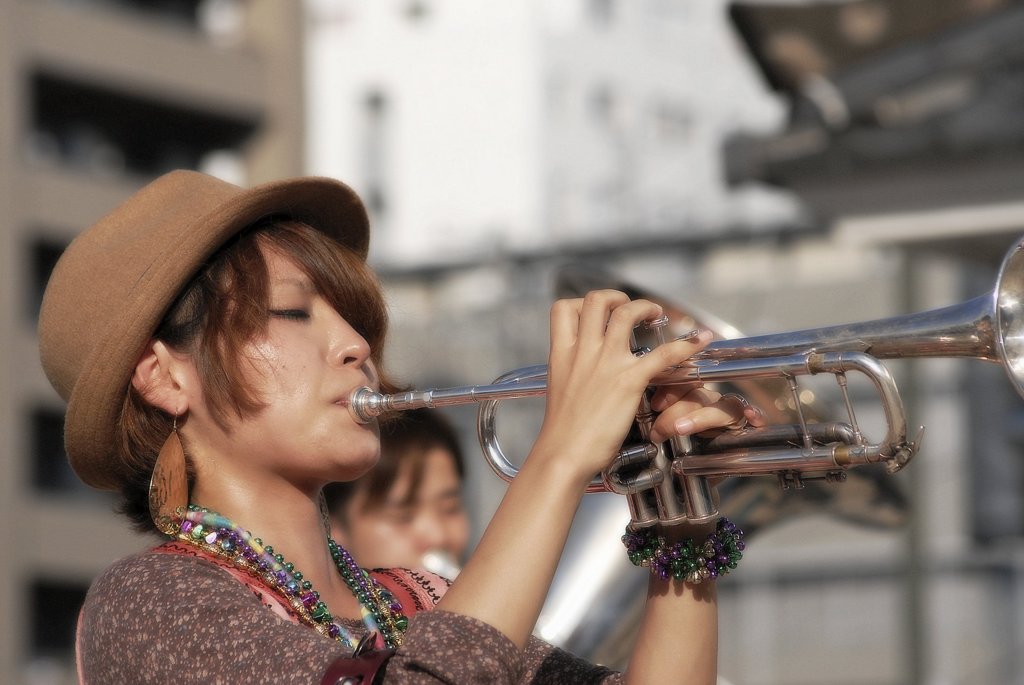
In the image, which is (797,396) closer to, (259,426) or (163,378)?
(259,426)

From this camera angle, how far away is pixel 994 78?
5301 mm

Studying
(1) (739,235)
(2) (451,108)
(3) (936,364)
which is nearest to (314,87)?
(2) (451,108)

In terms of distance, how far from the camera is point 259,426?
2.40 m

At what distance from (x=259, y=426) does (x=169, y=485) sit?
0.18m

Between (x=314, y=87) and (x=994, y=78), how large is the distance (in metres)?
33.6

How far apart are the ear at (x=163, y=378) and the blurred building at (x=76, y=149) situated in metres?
23.2

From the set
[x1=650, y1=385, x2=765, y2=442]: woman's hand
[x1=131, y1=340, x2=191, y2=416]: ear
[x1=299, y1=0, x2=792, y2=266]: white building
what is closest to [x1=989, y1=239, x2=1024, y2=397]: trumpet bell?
[x1=650, y1=385, x2=765, y2=442]: woman's hand

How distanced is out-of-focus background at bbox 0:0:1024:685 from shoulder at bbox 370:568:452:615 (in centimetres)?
83

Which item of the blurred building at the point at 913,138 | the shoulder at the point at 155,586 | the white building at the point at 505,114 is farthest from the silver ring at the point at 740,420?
the white building at the point at 505,114

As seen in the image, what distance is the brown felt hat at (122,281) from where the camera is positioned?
2402mm

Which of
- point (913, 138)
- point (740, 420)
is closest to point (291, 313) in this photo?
point (740, 420)

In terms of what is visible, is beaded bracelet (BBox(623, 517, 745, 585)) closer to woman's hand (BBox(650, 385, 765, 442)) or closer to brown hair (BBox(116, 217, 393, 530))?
woman's hand (BBox(650, 385, 765, 442))

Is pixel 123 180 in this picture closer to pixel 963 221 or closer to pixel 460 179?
pixel 460 179

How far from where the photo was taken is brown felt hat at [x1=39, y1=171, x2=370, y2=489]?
240 cm
